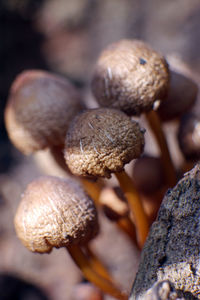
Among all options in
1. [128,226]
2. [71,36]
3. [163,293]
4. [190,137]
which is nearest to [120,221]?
[128,226]

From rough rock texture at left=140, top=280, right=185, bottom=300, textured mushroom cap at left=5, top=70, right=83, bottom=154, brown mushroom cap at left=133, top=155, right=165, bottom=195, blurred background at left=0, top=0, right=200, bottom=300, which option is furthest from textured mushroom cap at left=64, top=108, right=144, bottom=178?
blurred background at left=0, top=0, right=200, bottom=300

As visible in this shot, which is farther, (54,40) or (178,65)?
(54,40)

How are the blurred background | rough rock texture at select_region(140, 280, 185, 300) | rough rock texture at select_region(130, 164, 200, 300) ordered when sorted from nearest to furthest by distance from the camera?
rough rock texture at select_region(140, 280, 185, 300) → rough rock texture at select_region(130, 164, 200, 300) → the blurred background

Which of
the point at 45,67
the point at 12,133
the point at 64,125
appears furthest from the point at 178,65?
the point at 45,67

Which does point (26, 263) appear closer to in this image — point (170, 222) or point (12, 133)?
point (12, 133)

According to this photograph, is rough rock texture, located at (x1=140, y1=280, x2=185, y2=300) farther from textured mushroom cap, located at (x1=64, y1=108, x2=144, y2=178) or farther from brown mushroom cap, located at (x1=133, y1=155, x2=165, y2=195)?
brown mushroom cap, located at (x1=133, y1=155, x2=165, y2=195)

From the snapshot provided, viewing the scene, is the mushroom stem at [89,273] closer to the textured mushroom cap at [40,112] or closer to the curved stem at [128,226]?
the curved stem at [128,226]

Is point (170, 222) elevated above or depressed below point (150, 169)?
above
